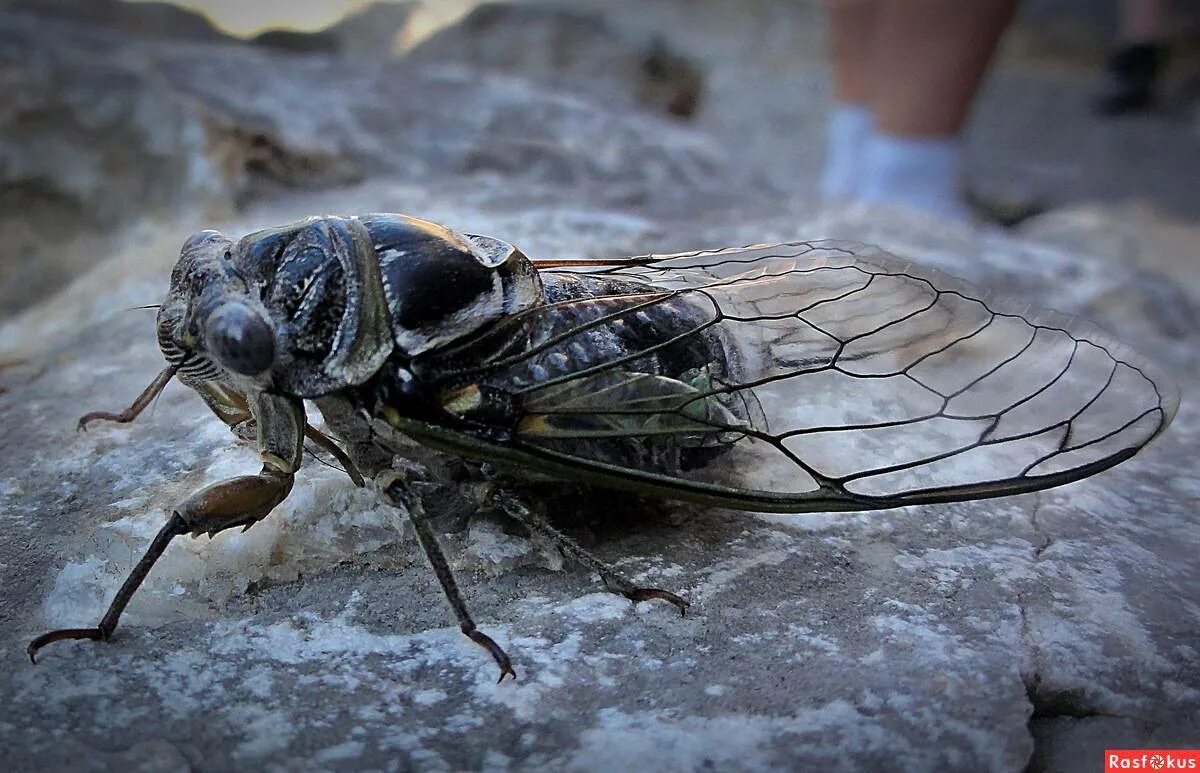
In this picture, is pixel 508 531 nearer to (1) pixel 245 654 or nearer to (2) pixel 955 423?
(1) pixel 245 654

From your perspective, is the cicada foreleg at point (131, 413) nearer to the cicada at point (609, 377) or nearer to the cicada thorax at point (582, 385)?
the cicada at point (609, 377)

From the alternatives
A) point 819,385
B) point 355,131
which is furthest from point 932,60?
point 819,385

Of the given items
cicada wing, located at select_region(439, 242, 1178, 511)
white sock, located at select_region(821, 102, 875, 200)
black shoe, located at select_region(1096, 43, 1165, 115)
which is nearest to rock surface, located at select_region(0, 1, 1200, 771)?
→ cicada wing, located at select_region(439, 242, 1178, 511)

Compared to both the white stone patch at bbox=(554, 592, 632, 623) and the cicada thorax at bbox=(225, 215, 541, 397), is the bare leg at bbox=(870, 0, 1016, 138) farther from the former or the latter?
the white stone patch at bbox=(554, 592, 632, 623)

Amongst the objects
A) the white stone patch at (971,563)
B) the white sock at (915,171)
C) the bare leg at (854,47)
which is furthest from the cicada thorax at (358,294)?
the bare leg at (854,47)
